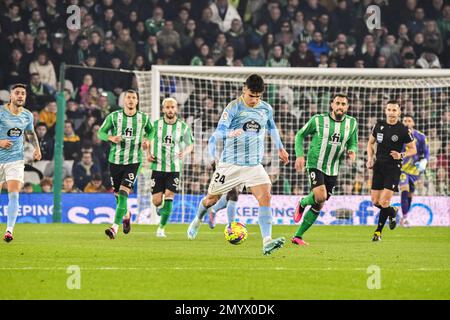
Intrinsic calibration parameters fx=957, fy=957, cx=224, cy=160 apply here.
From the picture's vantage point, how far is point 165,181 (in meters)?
15.9

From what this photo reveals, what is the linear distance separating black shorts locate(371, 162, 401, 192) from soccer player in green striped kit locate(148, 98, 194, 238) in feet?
10.1

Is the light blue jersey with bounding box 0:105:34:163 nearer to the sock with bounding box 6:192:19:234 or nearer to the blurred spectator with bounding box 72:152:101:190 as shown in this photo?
the sock with bounding box 6:192:19:234

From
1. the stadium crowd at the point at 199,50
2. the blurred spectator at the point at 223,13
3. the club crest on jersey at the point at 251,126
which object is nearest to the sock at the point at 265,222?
the club crest on jersey at the point at 251,126

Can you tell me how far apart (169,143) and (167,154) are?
0.25m

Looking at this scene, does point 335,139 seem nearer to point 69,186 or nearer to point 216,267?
point 216,267

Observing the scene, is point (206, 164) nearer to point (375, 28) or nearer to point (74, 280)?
point (375, 28)

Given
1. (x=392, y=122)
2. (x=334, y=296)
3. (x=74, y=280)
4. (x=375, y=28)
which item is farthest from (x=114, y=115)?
(x=375, y=28)

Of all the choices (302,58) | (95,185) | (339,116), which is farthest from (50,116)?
(339,116)

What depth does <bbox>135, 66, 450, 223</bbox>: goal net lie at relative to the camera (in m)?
20.3

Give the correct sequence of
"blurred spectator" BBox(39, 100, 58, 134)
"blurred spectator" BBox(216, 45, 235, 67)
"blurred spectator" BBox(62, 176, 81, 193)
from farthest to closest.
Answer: "blurred spectator" BBox(216, 45, 235, 67) < "blurred spectator" BBox(39, 100, 58, 134) < "blurred spectator" BBox(62, 176, 81, 193)

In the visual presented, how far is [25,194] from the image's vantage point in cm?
2003

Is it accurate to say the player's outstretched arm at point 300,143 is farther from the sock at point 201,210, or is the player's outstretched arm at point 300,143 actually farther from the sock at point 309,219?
the sock at point 201,210

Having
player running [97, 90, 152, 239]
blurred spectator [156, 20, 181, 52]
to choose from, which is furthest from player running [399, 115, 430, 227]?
blurred spectator [156, 20, 181, 52]

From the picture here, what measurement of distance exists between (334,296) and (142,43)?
1640 cm
